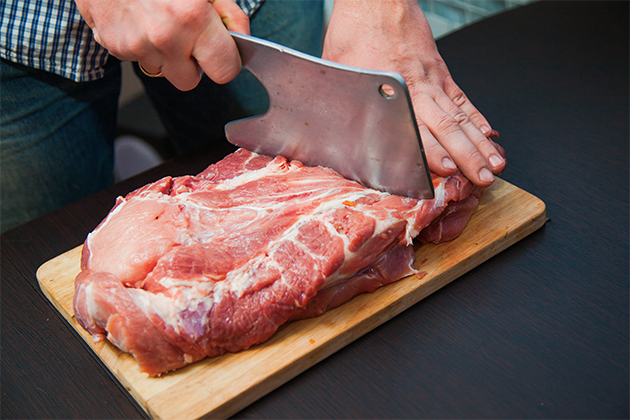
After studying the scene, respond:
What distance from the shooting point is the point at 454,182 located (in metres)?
1.90

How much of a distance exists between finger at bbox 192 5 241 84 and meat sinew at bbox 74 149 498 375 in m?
0.43

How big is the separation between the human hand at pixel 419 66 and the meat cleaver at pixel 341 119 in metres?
0.23

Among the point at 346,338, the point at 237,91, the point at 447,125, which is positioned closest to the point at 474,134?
the point at 447,125

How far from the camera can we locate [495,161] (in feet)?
6.46

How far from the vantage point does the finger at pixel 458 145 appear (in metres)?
1.91

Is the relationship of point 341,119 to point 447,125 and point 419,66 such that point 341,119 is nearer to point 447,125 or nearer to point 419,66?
point 447,125

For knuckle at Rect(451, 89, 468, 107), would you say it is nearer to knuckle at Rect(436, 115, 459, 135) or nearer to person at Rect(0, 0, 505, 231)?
person at Rect(0, 0, 505, 231)

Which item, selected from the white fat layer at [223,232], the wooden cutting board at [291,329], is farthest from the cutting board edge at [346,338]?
the white fat layer at [223,232]

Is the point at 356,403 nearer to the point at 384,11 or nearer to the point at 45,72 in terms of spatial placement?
the point at 384,11

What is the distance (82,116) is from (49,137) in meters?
0.20

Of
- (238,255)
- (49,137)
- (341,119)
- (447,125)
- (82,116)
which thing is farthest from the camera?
(82,116)

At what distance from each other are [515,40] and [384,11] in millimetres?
1498

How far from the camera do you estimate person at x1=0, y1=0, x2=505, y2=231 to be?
1779 millimetres

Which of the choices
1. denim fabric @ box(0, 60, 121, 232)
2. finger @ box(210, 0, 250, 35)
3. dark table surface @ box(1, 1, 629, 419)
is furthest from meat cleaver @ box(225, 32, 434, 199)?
denim fabric @ box(0, 60, 121, 232)
